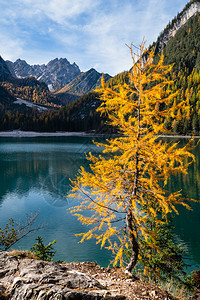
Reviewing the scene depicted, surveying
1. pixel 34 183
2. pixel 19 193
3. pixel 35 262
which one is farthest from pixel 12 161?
pixel 35 262

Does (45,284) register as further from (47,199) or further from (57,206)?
(47,199)

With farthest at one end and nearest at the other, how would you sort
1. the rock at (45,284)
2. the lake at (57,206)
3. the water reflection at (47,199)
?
1. the water reflection at (47,199)
2. the lake at (57,206)
3. the rock at (45,284)

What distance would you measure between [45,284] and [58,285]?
374 millimetres

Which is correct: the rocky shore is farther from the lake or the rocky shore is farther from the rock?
the lake

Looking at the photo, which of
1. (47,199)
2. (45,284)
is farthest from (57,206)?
(45,284)

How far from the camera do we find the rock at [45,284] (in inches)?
192

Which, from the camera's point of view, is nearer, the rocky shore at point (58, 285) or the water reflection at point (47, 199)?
the rocky shore at point (58, 285)

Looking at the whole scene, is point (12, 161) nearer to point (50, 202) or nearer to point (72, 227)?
point (50, 202)

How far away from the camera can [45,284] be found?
5223 mm

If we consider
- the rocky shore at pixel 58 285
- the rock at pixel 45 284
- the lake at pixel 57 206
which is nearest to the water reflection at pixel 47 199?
the lake at pixel 57 206

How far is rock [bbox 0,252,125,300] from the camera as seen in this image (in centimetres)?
487

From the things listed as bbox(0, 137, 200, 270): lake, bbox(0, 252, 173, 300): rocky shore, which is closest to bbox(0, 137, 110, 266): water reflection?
bbox(0, 137, 200, 270): lake

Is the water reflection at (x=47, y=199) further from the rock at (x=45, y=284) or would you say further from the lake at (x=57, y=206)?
the rock at (x=45, y=284)

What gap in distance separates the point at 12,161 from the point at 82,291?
53758 millimetres
